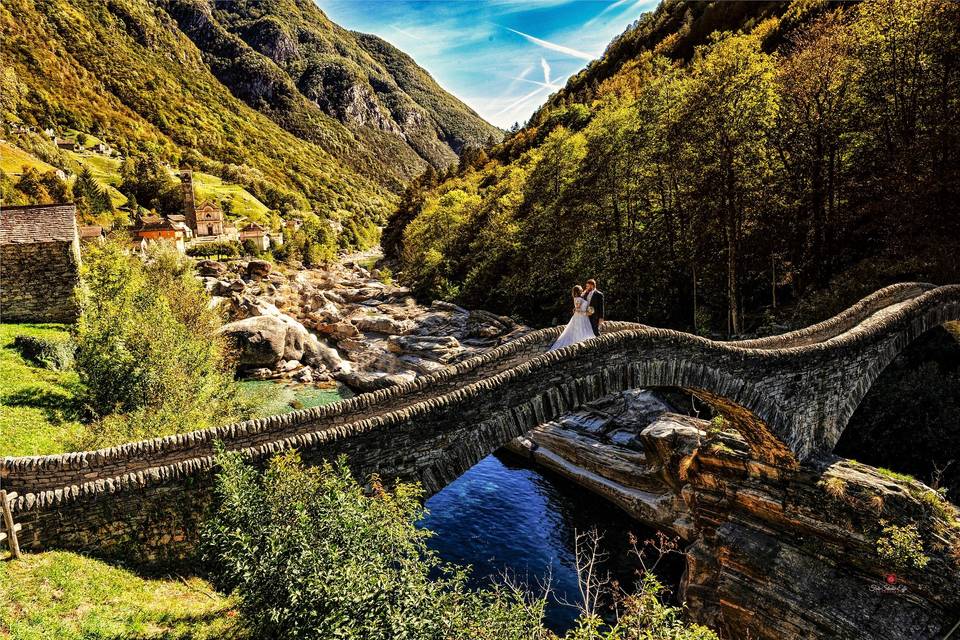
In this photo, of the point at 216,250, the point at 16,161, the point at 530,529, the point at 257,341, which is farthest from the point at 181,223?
the point at 530,529

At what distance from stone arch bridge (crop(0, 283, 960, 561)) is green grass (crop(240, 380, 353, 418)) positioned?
53.0ft

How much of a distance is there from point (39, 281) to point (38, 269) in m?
0.62

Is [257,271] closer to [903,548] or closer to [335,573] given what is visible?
[335,573]

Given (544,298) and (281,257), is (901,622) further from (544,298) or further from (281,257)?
(281,257)

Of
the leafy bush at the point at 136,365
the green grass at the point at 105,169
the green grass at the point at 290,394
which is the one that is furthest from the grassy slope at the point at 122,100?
the leafy bush at the point at 136,365

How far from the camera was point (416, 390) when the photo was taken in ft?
37.0

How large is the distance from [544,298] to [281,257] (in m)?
66.1

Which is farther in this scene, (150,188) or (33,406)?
(150,188)

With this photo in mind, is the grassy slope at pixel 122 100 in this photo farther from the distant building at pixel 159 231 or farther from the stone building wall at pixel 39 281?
the stone building wall at pixel 39 281

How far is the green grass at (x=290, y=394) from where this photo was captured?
26772 mm

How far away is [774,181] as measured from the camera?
2678 centimetres

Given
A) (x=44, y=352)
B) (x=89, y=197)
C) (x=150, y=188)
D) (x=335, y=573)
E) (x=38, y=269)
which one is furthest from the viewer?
(x=150, y=188)

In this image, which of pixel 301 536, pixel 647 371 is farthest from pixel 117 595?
pixel 647 371

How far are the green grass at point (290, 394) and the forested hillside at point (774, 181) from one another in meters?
19.8
